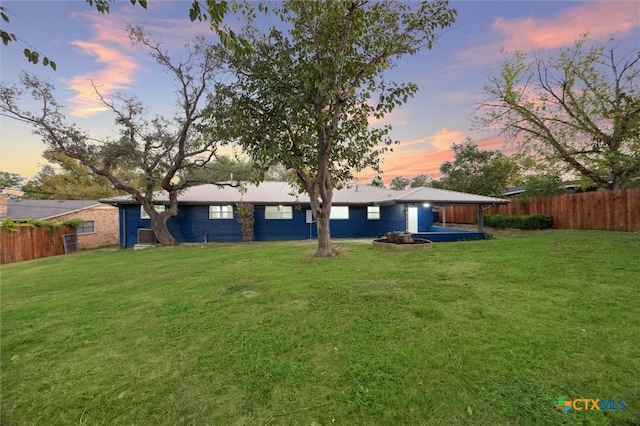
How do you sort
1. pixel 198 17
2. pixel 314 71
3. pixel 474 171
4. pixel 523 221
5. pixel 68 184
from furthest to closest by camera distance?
pixel 68 184
pixel 474 171
pixel 523 221
pixel 314 71
pixel 198 17

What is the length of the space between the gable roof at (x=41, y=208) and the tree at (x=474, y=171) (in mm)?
31154

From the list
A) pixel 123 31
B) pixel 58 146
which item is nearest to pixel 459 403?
pixel 123 31

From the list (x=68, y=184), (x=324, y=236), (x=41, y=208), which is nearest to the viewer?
(x=324, y=236)

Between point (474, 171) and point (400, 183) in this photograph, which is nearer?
point (474, 171)

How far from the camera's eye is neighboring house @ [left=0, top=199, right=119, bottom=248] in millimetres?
19375

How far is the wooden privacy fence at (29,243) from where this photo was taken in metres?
13.1

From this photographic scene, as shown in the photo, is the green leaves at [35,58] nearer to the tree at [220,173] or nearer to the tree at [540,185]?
the tree at [220,173]

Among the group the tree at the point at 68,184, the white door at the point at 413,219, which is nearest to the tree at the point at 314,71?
the white door at the point at 413,219

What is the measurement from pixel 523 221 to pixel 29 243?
2761 centimetres

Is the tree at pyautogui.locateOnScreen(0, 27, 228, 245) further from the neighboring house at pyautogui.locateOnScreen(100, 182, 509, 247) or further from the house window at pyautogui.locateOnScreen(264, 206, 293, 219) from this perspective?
the house window at pyautogui.locateOnScreen(264, 206, 293, 219)

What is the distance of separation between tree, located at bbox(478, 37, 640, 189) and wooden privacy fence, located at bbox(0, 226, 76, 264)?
25.5 metres

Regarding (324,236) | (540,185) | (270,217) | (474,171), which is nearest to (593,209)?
(540,185)

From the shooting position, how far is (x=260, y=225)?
639 inches

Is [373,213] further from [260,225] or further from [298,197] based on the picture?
[260,225]
